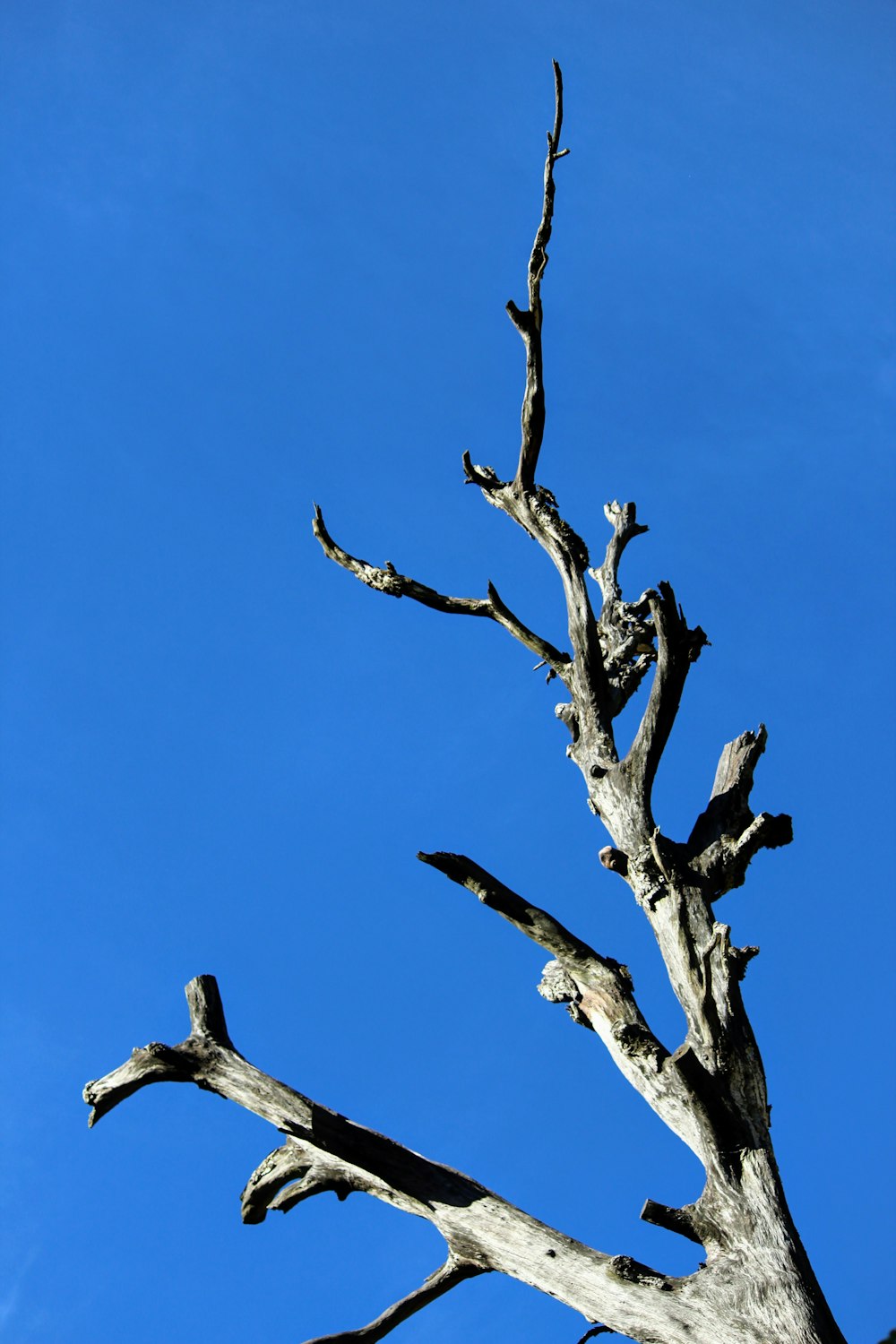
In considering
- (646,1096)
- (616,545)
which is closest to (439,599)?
(616,545)

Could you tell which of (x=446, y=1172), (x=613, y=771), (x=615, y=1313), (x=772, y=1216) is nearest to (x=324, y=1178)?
(x=446, y=1172)

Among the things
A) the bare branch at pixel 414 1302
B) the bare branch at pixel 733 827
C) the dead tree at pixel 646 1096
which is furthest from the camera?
the bare branch at pixel 733 827

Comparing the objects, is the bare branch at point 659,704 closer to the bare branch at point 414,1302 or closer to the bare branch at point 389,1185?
the bare branch at point 389,1185

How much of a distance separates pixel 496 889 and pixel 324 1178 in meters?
1.39

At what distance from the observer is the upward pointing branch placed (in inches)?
296

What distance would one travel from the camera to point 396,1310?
14.9ft

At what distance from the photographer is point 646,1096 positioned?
4.71 m

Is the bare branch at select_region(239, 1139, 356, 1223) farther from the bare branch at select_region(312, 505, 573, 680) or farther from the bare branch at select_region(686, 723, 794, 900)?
the bare branch at select_region(312, 505, 573, 680)

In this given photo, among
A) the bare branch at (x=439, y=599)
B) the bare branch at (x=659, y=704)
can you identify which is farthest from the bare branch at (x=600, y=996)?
the bare branch at (x=439, y=599)

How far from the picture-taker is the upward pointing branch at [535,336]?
7.52 m

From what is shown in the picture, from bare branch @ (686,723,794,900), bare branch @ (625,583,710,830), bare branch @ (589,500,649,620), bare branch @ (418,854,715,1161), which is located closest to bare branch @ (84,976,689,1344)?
bare branch @ (418,854,715,1161)

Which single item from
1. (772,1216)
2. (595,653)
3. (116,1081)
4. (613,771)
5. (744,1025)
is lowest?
(772,1216)

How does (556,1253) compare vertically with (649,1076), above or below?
below

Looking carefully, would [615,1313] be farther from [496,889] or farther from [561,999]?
[496,889]
